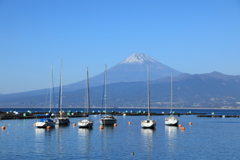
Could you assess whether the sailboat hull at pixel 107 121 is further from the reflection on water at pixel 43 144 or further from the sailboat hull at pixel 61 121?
the reflection on water at pixel 43 144

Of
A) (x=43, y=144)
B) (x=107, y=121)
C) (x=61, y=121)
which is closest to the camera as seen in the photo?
(x=43, y=144)

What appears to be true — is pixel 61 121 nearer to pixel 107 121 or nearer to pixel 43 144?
pixel 107 121

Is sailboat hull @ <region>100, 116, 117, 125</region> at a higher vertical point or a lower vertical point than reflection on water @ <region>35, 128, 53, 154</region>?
higher

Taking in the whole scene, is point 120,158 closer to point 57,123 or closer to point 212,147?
point 212,147

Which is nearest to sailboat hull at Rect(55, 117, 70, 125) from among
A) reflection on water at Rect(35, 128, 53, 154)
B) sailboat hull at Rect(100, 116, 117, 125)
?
sailboat hull at Rect(100, 116, 117, 125)

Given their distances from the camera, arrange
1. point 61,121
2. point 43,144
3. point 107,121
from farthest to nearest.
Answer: point 107,121
point 61,121
point 43,144

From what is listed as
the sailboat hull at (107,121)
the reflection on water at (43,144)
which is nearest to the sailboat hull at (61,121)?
the sailboat hull at (107,121)

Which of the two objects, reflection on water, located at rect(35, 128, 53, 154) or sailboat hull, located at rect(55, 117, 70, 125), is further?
sailboat hull, located at rect(55, 117, 70, 125)

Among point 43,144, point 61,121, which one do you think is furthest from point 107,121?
point 43,144

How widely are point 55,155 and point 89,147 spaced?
8.05 m

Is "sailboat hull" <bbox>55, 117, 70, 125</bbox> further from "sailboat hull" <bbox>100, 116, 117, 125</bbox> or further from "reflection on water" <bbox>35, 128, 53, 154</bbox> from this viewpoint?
"reflection on water" <bbox>35, 128, 53, 154</bbox>

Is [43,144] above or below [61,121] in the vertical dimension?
below

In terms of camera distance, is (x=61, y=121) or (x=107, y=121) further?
(x=107, y=121)

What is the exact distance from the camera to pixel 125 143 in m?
58.6
